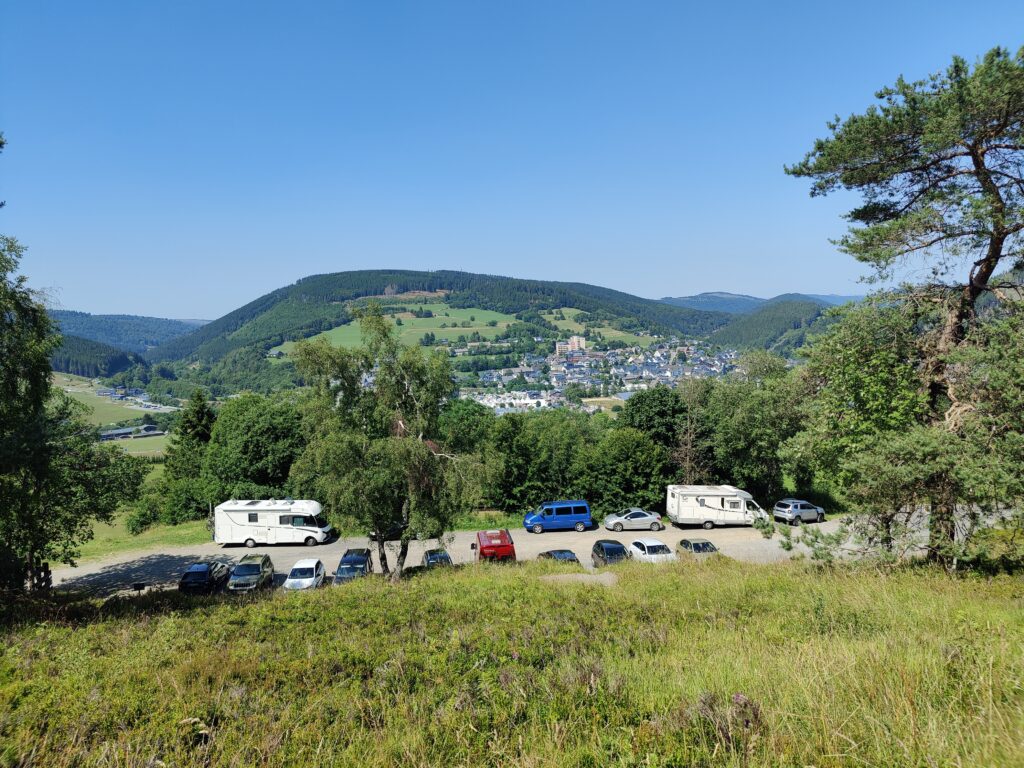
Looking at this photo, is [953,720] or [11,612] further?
[11,612]

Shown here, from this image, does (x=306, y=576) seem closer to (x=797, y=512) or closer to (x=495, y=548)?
(x=495, y=548)

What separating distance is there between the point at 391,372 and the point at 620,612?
973 centimetres

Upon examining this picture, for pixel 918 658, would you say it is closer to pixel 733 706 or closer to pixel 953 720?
pixel 953 720

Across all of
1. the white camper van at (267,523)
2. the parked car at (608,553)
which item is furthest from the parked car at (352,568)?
the parked car at (608,553)

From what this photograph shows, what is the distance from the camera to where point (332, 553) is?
81.7ft

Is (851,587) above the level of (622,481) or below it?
above

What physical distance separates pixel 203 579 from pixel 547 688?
1887cm

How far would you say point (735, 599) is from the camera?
9.92 m

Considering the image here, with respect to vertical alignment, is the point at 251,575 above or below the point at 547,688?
below

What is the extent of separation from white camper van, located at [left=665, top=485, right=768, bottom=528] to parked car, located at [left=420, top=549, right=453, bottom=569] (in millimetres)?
14547

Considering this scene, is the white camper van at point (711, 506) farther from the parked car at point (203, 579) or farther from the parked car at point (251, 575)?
the parked car at point (203, 579)

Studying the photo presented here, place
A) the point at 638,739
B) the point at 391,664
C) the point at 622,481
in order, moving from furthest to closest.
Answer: the point at 622,481, the point at 391,664, the point at 638,739

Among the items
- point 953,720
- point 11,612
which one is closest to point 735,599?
point 953,720

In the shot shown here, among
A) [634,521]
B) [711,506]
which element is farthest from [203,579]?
[711,506]
